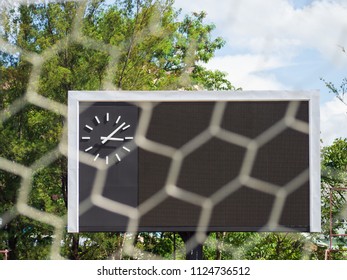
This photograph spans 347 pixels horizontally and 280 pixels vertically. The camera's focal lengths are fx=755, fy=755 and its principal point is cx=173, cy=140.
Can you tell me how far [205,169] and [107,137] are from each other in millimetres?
264

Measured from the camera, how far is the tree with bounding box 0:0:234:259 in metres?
2.81

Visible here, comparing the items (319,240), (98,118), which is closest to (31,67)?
(98,118)

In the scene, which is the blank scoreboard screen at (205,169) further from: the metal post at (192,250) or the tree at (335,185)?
the tree at (335,185)

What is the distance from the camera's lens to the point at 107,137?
1.93 m

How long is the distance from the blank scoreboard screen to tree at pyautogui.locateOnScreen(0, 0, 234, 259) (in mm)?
869

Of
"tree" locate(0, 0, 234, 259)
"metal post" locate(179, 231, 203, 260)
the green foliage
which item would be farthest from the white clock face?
the green foliage

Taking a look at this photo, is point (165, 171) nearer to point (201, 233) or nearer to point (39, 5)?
point (201, 233)

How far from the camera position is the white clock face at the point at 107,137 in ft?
6.34

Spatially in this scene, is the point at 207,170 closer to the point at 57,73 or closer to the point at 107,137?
the point at 107,137

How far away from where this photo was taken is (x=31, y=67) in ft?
9.48

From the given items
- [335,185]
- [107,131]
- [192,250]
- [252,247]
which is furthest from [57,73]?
[335,185]

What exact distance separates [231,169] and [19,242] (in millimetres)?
1377

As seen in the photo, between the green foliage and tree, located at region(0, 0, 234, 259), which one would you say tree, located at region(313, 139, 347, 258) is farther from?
tree, located at region(0, 0, 234, 259)

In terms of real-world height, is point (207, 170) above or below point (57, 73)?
below
